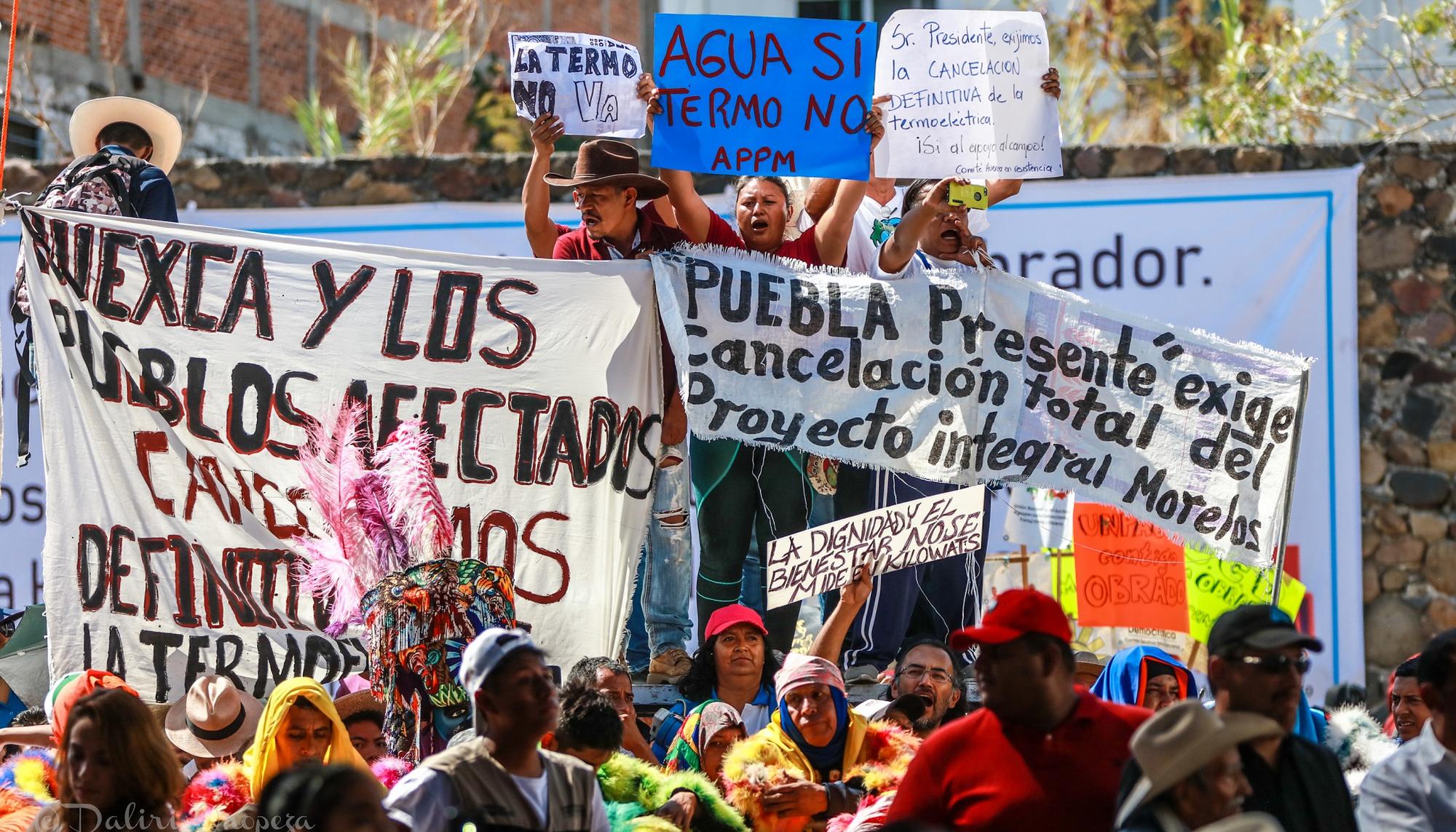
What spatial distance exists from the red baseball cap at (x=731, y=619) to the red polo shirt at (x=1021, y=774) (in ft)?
7.17

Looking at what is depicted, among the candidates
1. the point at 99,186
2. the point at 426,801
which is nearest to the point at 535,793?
the point at 426,801

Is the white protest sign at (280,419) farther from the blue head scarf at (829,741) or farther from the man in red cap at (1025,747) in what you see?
the man in red cap at (1025,747)

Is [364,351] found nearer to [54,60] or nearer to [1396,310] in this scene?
[1396,310]

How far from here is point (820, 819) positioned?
5203mm

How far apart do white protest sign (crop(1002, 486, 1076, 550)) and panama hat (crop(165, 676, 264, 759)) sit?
4048 millimetres

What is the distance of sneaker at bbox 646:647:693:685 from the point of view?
6387mm

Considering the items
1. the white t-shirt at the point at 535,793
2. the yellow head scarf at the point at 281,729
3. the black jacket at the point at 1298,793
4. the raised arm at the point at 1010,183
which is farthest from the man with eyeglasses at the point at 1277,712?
the raised arm at the point at 1010,183

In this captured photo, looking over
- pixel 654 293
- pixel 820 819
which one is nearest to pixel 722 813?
pixel 820 819

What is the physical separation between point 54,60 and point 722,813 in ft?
45.7

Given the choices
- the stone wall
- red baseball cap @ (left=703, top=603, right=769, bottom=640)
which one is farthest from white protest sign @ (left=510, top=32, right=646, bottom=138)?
the stone wall

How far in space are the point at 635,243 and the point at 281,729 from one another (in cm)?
235

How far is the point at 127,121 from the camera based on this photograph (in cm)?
704

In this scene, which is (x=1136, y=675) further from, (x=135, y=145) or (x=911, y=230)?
(x=135, y=145)

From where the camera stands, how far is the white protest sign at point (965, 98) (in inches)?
259
